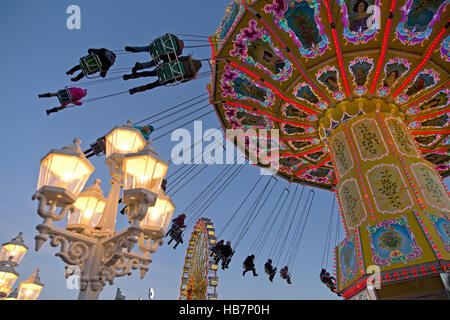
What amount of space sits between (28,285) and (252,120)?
8234 mm

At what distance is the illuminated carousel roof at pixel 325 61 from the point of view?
25.9ft

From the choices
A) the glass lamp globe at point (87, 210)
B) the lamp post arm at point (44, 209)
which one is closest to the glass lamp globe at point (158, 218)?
the glass lamp globe at point (87, 210)

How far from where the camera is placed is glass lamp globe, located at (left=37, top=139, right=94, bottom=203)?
10.6 feet

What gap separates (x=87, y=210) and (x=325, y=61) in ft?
24.6

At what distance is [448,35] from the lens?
7977 millimetres

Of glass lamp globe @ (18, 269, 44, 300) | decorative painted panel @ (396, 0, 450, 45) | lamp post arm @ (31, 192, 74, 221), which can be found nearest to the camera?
lamp post arm @ (31, 192, 74, 221)

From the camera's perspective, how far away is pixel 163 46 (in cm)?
729

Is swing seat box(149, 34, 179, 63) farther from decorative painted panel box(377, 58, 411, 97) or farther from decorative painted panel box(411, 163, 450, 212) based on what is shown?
decorative painted panel box(411, 163, 450, 212)

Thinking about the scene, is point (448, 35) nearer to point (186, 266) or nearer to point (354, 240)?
point (354, 240)

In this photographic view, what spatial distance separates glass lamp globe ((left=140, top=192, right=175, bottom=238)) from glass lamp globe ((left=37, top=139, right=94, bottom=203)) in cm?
101

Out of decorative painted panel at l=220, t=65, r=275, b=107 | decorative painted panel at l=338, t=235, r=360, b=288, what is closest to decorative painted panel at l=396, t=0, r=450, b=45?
decorative painted panel at l=220, t=65, r=275, b=107

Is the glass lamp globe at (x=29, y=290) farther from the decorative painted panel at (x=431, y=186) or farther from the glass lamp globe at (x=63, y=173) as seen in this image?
the decorative painted panel at (x=431, y=186)
